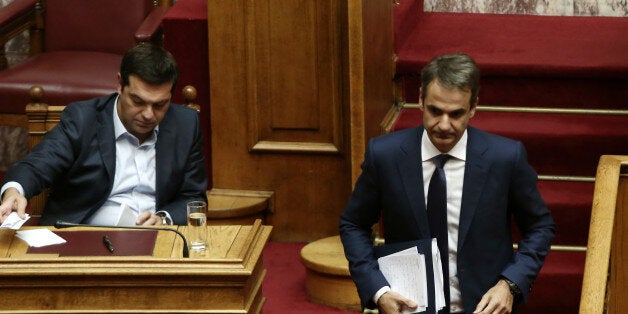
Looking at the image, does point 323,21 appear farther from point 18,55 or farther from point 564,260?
point 18,55

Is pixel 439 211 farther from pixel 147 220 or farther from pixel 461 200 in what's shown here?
pixel 147 220

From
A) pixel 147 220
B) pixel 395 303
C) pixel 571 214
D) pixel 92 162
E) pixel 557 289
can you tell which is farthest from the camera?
pixel 571 214

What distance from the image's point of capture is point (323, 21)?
192 inches

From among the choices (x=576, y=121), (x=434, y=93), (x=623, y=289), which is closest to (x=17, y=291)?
(x=434, y=93)

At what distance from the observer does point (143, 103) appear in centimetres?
344

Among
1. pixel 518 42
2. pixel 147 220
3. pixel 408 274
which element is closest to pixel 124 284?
pixel 147 220

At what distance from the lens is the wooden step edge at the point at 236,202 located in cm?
484

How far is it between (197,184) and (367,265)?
99 centimetres

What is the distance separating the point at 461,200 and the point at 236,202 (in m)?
2.18

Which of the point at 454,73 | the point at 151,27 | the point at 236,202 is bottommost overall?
the point at 236,202

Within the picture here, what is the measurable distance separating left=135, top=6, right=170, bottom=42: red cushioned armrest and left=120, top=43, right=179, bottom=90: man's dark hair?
5.40 feet

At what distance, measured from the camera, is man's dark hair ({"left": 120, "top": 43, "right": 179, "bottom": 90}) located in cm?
340

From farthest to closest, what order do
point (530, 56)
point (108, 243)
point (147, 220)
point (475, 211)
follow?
point (530, 56) → point (147, 220) → point (108, 243) → point (475, 211)

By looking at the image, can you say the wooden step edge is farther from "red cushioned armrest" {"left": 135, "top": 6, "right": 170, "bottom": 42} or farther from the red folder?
the red folder
